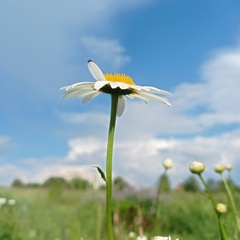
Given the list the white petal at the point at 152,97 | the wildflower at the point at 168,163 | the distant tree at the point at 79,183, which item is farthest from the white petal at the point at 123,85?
the distant tree at the point at 79,183

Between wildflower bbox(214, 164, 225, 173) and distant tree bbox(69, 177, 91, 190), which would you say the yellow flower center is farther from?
distant tree bbox(69, 177, 91, 190)

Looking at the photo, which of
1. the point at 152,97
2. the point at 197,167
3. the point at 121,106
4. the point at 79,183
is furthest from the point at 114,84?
the point at 79,183

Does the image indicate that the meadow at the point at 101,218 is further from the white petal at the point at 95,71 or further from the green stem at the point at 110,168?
the green stem at the point at 110,168

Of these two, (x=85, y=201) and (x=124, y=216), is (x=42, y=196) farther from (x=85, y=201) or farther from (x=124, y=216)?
(x=124, y=216)

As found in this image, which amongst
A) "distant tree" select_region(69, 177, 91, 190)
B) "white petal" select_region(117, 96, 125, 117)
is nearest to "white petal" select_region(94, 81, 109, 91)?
→ "white petal" select_region(117, 96, 125, 117)

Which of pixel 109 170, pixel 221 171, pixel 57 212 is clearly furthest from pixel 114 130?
pixel 57 212

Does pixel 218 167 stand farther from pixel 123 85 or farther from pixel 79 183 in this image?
pixel 79 183
